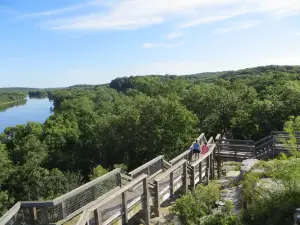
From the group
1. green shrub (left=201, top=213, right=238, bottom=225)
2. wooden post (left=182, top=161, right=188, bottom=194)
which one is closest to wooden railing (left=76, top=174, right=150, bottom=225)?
green shrub (left=201, top=213, right=238, bottom=225)

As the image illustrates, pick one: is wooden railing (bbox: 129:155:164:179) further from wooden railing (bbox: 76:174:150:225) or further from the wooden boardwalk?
wooden railing (bbox: 76:174:150:225)

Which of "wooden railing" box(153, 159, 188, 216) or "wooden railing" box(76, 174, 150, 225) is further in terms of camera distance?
"wooden railing" box(153, 159, 188, 216)

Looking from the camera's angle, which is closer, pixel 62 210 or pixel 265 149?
pixel 62 210

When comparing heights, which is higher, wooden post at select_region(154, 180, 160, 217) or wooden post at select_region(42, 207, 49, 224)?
wooden post at select_region(42, 207, 49, 224)

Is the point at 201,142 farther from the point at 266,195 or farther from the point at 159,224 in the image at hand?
the point at 266,195

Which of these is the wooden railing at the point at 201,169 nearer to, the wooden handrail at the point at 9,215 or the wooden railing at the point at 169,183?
the wooden railing at the point at 169,183

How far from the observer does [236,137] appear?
20500 mm

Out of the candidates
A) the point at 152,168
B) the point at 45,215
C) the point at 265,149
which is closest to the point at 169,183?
the point at 152,168

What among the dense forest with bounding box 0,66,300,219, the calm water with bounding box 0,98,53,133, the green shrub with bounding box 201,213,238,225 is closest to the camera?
the green shrub with bounding box 201,213,238,225

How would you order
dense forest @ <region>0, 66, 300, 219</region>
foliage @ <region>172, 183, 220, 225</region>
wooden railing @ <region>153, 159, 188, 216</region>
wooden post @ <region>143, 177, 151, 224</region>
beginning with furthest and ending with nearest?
1. dense forest @ <region>0, 66, 300, 219</region>
2. wooden railing @ <region>153, 159, 188, 216</region>
3. wooden post @ <region>143, 177, 151, 224</region>
4. foliage @ <region>172, 183, 220, 225</region>

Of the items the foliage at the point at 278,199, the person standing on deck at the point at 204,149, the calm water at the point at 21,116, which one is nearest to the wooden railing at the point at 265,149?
the person standing on deck at the point at 204,149

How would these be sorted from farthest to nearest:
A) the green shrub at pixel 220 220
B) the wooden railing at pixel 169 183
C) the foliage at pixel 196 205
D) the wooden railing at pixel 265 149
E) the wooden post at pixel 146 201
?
1. the wooden railing at pixel 265 149
2. the wooden railing at pixel 169 183
3. the wooden post at pixel 146 201
4. the foliage at pixel 196 205
5. the green shrub at pixel 220 220

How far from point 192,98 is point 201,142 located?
13.6 m

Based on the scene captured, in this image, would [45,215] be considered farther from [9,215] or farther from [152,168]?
[152,168]
